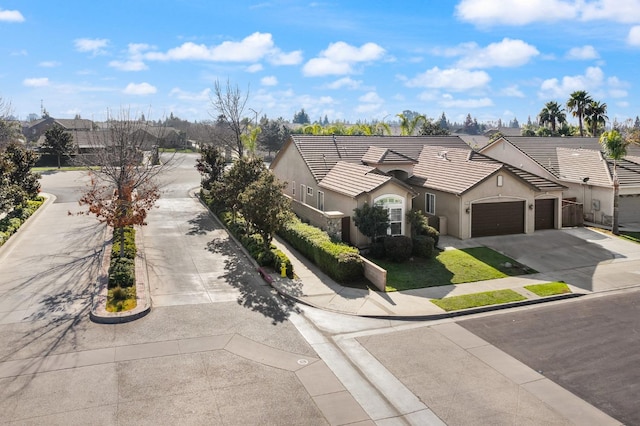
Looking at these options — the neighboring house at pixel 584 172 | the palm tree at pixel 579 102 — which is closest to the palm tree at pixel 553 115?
the palm tree at pixel 579 102

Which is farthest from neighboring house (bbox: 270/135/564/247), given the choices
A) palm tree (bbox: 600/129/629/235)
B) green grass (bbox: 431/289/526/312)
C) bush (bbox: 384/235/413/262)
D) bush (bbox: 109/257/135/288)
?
bush (bbox: 109/257/135/288)

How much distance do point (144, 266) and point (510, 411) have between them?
53.4 feet

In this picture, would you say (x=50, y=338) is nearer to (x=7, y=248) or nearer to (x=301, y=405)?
(x=301, y=405)

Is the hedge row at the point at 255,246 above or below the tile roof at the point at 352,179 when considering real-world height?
below

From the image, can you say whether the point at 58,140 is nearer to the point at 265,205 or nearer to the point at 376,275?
the point at 265,205

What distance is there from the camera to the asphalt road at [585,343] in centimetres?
1209

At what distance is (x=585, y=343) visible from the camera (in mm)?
14883

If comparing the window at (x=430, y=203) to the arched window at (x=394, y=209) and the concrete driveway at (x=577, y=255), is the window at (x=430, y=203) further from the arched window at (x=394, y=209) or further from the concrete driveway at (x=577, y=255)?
the arched window at (x=394, y=209)

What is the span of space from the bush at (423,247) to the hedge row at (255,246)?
6164 mm

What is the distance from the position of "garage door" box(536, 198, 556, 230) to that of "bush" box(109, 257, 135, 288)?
22.8 metres

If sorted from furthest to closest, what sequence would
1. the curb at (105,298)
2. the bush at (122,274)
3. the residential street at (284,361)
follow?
the bush at (122,274)
the curb at (105,298)
the residential street at (284,361)

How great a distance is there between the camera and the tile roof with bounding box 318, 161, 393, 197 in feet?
83.2

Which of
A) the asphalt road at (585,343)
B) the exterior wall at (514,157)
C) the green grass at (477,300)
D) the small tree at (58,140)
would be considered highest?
the small tree at (58,140)

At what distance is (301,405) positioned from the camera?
11.4 m
